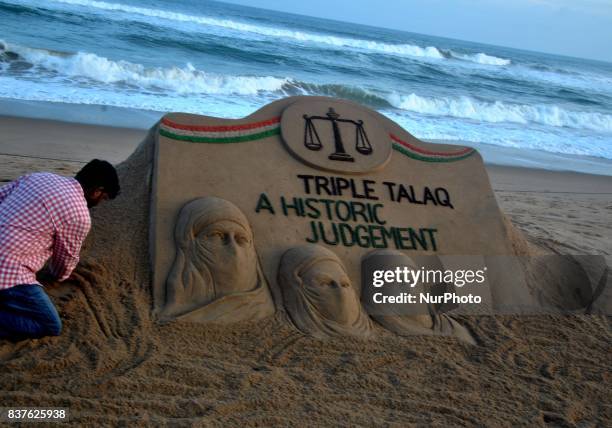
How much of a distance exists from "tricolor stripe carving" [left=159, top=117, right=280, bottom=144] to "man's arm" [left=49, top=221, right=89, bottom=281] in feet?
3.72

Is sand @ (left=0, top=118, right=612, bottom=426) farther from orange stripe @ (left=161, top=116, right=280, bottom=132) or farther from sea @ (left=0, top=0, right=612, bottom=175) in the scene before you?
sea @ (left=0, top=0, right=612, bottom=175)

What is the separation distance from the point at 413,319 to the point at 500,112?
582 inches

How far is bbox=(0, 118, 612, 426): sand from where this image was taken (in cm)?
283

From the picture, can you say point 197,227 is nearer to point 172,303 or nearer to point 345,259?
point 172,303

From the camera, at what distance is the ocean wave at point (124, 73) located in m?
13.2

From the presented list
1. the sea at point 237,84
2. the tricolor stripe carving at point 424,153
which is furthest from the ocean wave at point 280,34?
the tricolor stripe carving at point 424,153

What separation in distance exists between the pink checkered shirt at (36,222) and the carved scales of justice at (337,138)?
1665mm

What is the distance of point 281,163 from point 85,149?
173 inches

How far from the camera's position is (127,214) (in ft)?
13.2

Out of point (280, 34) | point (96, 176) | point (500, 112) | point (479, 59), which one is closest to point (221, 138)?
point (96, 176)

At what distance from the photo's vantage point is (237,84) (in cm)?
1495

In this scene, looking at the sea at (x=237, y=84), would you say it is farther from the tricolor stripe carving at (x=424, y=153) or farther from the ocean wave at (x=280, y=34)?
the tricolor stripe carving at (x=424, y=153)

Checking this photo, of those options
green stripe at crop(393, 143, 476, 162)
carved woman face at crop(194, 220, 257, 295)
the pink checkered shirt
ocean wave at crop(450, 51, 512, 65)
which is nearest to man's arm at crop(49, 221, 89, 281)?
the pink checkered shirt

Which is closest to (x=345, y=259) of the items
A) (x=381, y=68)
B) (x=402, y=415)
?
(x=402, y=415)
